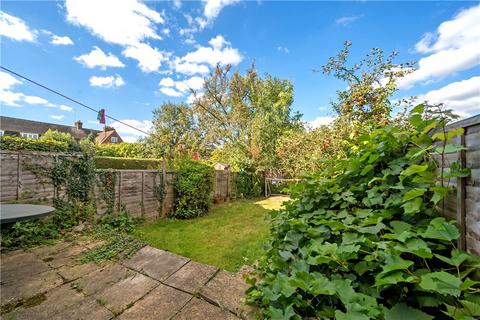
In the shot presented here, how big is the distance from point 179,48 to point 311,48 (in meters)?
8.79

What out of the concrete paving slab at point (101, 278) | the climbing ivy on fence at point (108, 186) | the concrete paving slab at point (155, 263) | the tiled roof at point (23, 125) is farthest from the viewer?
the tiled roof at point (23, 125)

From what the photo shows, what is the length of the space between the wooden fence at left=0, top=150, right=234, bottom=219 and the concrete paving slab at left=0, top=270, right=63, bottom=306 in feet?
6.75

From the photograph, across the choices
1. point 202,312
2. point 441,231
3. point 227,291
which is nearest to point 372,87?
point 441,231

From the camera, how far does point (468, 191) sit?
3.34 feet

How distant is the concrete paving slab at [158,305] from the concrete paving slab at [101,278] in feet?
1.79

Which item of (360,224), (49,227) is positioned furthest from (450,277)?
(49,227)

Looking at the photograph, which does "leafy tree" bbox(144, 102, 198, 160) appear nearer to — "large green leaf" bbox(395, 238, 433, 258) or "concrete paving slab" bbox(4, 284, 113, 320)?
"concrete paving slab" bbox(4, 284, 113, 320)

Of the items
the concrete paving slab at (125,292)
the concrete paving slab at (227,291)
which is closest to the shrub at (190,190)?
the concrete paving slab at (125,292)

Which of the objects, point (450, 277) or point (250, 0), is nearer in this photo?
point (450, 277)

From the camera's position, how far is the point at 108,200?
487cm

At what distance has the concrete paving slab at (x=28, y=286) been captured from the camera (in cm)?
199

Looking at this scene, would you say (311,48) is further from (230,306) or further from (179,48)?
(179,48)

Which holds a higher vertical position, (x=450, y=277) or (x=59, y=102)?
(x=59, y=102)

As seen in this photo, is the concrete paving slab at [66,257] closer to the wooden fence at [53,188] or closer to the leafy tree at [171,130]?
the wooden fence at [53,188]
